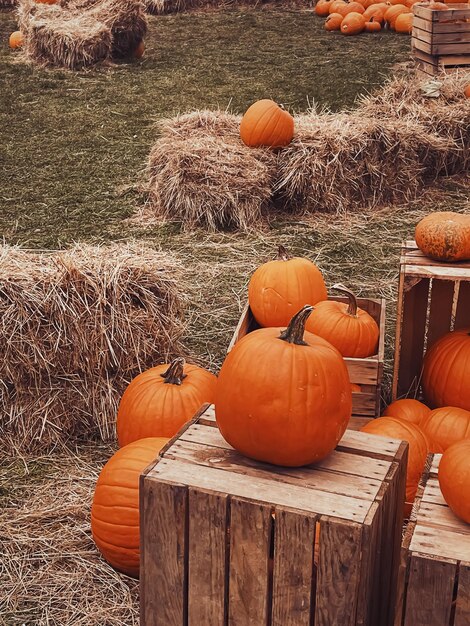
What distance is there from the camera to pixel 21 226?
6.76 m

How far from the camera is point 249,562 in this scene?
2.29 metres

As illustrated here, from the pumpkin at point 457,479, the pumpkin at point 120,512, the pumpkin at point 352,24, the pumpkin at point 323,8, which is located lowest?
the pumpkin at point 120,512

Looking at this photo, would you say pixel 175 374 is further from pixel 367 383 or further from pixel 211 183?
pixel 211 183

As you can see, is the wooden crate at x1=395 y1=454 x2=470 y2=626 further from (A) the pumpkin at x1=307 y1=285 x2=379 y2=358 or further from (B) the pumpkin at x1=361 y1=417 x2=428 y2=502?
(A) the pumpkin at x1=307 y1=285 x2=379 y2=358

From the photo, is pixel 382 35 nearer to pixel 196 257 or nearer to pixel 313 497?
pixel 196 257

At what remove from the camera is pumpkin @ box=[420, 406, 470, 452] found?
3523mm

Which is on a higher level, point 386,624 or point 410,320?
point 410,320

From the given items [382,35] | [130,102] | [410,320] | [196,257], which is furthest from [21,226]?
[382,35]

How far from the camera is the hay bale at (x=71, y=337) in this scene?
12.9 feet

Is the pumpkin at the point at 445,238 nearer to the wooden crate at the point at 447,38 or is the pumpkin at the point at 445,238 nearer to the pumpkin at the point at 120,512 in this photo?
the pumpkin at the point at 120,512

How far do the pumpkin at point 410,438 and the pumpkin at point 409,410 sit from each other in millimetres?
261

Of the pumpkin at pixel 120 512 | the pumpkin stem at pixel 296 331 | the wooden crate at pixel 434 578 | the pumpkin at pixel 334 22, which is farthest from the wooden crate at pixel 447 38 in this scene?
the wooden crate at pixel 434 578

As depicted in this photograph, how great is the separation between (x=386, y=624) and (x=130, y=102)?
29.6 ft

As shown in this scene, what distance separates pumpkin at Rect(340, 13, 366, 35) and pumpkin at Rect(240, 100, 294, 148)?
8301 mm
